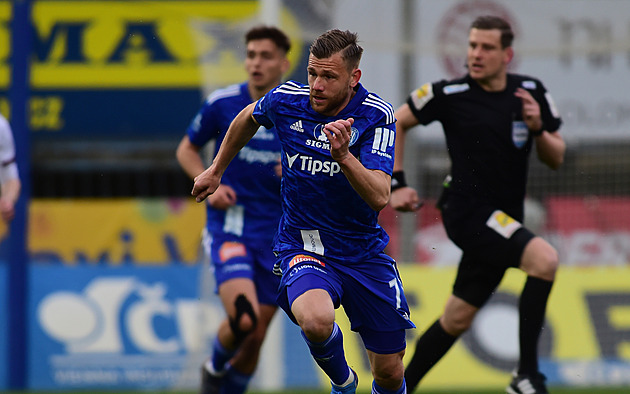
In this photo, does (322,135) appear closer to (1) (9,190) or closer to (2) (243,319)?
(2) (243,319)

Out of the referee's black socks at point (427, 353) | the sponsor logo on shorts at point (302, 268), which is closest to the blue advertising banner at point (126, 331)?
the referee's black socks at point (427, 353)

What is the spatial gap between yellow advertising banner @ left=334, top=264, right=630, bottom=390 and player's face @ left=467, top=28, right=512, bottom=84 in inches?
144

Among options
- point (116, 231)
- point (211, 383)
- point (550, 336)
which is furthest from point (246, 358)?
point (116, 231)

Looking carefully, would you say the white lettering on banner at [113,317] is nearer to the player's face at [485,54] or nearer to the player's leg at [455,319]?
Answer: the player's leg at [455,319]

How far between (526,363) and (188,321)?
4.55m

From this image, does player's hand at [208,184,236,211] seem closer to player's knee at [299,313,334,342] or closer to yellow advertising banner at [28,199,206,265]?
player's knee at [299,313,334,342]

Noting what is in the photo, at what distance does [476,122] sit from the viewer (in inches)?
245

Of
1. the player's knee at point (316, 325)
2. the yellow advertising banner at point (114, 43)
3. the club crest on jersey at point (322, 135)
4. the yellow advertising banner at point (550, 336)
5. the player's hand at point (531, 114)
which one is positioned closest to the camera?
the player's knee at point (316, 325)

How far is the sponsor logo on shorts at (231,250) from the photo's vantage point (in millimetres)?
6594

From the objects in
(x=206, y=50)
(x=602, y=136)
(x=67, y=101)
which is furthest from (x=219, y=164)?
(x=67, y=101)

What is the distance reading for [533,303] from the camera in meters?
5.98

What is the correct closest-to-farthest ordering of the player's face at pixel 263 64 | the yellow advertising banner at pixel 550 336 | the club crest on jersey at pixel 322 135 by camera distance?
the club crest on jersey at pixel 322 135 < the player's face at pixel 263 64 < the yellow advertising banner at pixel 550 336

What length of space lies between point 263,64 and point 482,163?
5.43 feet

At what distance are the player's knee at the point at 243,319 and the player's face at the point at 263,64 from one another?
146 centimetres
